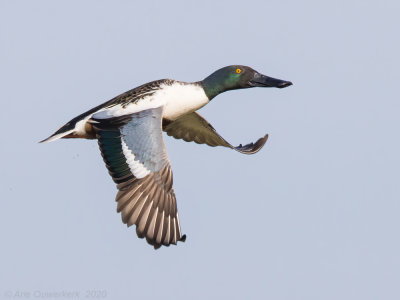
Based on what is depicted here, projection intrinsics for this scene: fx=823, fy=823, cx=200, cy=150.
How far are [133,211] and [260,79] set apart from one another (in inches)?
118

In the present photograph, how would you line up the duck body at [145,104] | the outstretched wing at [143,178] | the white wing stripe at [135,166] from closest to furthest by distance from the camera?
the outstretched wing at [143,178] → the white wing stripe at [135,166] → the duck body at [145,104]

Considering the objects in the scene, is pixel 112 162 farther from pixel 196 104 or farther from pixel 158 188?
pixel 196 104

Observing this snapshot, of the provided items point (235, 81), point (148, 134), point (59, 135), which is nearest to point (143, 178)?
point (148, 134)

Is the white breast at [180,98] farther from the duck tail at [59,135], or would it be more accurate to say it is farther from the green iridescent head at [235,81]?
the duck tail at [59,135]

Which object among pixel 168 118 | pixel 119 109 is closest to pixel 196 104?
pixel 168 118

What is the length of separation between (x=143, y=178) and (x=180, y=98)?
1.58 m

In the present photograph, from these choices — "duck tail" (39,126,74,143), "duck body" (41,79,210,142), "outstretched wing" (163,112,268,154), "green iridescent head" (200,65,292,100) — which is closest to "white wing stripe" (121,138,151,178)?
"duck body" (41,79,210,142)

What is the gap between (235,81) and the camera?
1034cm

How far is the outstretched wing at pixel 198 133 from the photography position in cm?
1074

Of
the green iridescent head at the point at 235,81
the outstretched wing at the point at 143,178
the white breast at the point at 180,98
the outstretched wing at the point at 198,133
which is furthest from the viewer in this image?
the outstretched wing at the point at 198,133

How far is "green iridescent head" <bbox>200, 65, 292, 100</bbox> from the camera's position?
33.4ft

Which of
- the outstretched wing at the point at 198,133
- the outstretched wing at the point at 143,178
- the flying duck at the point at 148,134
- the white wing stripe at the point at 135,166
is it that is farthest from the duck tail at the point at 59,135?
the outstretched wing at the point at 198,133

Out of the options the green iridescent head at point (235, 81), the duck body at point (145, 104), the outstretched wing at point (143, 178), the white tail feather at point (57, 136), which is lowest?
the outstretched wing at point (143, 178)

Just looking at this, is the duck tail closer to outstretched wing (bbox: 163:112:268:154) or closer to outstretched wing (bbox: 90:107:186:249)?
outstretched wing (bbox: 90:107:186:249)
